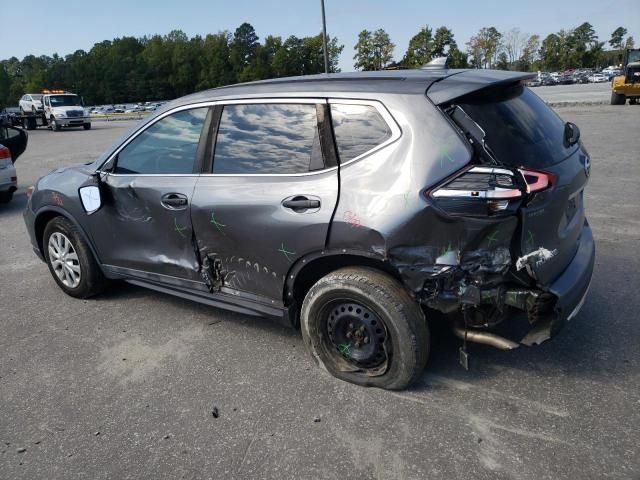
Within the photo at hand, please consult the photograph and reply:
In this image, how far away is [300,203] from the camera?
2971mm

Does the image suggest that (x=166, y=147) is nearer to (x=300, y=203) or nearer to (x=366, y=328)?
(x=300, y=203)

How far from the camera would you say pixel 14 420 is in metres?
2.92

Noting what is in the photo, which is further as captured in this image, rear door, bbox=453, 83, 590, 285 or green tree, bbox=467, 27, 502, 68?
green tree, bbox=467, 27, 502, 68

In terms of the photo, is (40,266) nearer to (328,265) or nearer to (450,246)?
(328,265)

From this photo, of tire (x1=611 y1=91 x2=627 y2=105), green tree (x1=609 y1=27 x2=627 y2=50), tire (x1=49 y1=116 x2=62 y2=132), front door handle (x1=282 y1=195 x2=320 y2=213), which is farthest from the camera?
green tree (x1=609 y1=27 x2=627 y2=50)

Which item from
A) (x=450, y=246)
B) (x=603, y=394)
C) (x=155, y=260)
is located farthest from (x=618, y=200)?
(x=155, y=260)

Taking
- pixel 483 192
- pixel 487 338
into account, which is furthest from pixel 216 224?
pixel 487 338

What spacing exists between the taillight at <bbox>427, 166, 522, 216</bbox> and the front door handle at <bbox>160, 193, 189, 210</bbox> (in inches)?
70.9

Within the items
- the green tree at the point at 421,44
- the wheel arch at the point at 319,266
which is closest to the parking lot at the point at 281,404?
the wheel arch at the point at 319,266

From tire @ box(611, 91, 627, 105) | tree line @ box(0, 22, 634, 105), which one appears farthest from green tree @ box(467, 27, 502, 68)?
tire @ box(611, 91, 627, 105)

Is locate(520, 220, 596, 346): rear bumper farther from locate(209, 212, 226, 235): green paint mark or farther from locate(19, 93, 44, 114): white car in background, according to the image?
locate(19, 93, 44, 114): white car in background

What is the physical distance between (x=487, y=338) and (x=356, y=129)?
138 centimetres

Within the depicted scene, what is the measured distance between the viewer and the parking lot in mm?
2465

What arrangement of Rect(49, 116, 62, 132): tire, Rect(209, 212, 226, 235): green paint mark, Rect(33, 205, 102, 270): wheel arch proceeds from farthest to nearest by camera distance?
Rect(49, 116, 62, 132): tire < Rect(33, 205, 102, 270): wheel arch < Rect(209, 212, 226, 235): green paint mark
